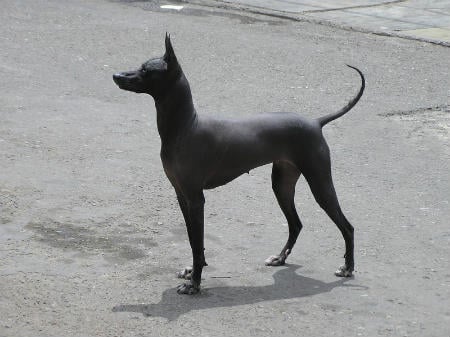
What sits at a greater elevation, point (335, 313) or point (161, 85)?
point (161, 85)

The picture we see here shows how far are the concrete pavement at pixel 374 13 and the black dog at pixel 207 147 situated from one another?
26.2 ft

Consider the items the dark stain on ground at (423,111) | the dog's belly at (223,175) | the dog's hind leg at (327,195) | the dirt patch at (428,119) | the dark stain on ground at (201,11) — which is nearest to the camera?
the dog's belly at (223,175)

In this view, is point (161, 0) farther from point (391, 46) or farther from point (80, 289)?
point (80, 289)

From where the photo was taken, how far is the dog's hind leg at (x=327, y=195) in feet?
22.7

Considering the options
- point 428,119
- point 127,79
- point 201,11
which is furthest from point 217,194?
point 201,11

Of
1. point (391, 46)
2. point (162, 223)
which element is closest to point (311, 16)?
point (391, 46)

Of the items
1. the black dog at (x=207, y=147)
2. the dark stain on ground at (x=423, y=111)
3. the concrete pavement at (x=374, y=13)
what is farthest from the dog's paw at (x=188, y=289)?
the concrete pavement at (x=374, y=13)

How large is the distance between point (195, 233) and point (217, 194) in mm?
2137

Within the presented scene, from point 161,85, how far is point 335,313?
1.76m

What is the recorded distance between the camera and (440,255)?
7527 millimetres

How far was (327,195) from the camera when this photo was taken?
7.00 metres

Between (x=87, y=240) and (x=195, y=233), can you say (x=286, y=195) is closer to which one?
(x=195, y=233)

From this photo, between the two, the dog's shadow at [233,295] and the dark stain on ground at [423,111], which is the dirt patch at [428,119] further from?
the dog's shadow at [233,295]

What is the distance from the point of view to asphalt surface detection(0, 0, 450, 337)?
652cm
